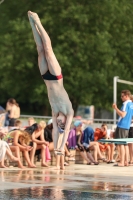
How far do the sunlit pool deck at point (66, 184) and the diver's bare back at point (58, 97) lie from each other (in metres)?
1.38

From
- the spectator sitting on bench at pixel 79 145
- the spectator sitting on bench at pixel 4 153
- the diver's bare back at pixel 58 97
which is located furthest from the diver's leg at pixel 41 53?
the spectator sitting on bench at pixel 79 145

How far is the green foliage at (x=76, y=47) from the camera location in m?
48.1

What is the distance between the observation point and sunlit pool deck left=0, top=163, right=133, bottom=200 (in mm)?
Answer: 13031

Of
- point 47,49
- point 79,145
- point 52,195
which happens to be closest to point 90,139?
point 79,145

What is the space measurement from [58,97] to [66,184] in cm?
178

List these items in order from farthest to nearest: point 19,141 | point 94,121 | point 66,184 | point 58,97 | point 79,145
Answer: point 94,121
point 79,145
point 19,141
point 66,184
point 58,97

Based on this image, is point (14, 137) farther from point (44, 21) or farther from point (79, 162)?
point (44, 21)

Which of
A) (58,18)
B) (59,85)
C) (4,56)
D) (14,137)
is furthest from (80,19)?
(59,85)

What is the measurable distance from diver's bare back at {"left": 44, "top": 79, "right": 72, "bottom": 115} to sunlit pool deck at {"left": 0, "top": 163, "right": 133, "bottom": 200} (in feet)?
4.52

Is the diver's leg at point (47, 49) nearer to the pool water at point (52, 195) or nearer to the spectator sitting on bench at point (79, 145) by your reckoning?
the pool water at point (52, 195)

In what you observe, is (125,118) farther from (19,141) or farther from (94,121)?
(94,121)

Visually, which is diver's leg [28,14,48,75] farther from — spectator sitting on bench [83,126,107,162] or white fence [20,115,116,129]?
white fence [20,115,116,129]

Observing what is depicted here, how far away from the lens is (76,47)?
4900 cm

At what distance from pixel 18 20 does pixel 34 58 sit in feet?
8.69
